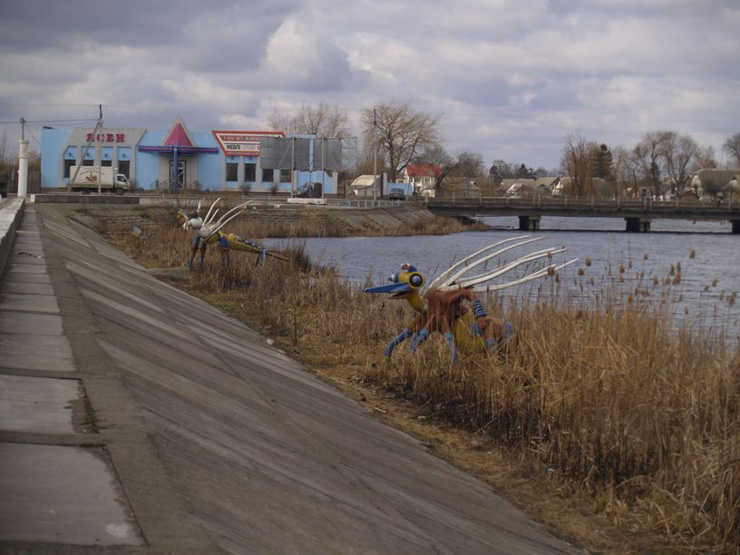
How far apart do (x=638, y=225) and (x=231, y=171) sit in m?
35.2

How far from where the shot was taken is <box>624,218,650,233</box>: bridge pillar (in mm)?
78875

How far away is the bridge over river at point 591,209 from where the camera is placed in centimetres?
7638

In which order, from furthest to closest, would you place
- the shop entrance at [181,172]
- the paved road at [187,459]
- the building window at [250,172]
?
1. the building window at [250,172]
2. the shop entrance at [181,172]
3. the paved road at [187,459]

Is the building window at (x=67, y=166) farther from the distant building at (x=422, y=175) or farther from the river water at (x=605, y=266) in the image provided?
the distant building at (x=422, y=175)

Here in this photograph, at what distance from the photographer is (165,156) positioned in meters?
74.8

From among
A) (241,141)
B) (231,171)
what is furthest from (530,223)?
(231,171)

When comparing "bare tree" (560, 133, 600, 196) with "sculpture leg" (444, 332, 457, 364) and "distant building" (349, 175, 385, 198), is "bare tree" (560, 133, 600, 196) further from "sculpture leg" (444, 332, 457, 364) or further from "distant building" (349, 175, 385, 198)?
"sculpture leg" (444, 332, 457, 364)

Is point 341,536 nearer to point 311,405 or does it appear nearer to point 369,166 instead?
point 311,405

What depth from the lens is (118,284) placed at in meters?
12.8

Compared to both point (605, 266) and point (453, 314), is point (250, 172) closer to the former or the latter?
point (605, 266)

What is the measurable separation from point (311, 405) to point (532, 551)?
303 cm

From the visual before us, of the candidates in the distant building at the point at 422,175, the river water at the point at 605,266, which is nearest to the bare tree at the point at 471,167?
the distant building at the point at 422,175

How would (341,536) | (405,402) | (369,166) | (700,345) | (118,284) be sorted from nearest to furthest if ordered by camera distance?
(341,536) < (700,345) < (405,402) < (118,284) < (369,166)

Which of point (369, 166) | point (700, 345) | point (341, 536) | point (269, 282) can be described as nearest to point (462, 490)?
point (341, 536)
